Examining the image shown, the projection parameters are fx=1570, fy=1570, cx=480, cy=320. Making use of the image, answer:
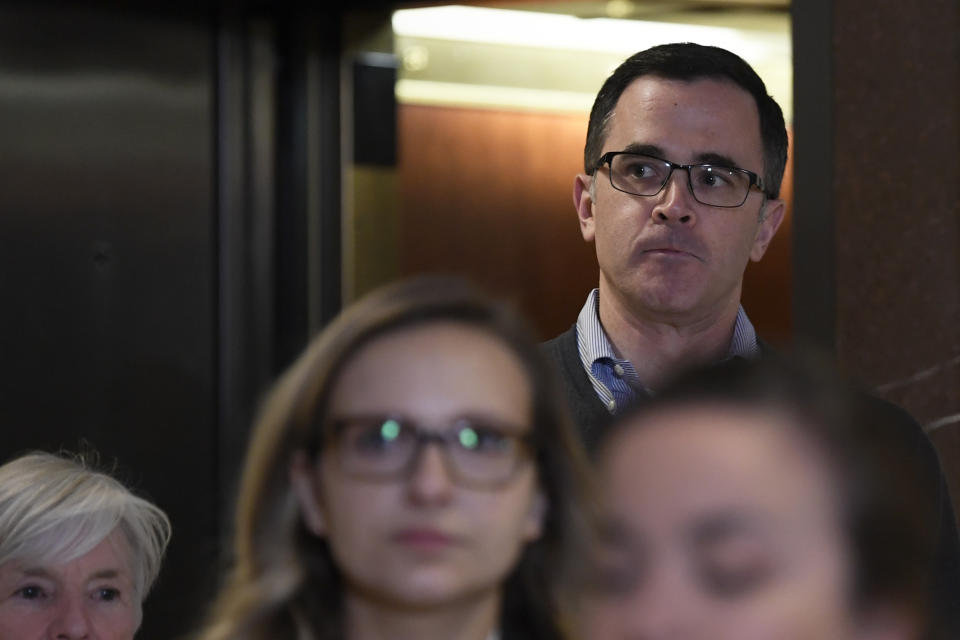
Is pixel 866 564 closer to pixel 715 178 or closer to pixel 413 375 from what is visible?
pixel 413 375

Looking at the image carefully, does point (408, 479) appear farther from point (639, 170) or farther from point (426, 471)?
point (639, 170)

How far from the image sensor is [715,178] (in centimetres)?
250

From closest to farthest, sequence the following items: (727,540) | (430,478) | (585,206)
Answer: (727,540)
(430,478)
(585,206)

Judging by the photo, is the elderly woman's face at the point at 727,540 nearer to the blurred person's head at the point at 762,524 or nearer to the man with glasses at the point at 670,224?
the blurred person's head at the point at 762,524

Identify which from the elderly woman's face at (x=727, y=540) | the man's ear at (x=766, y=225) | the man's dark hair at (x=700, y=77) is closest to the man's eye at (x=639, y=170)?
the man's dark hair at (x=700, y=77)

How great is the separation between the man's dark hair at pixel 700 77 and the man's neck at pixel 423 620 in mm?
1302

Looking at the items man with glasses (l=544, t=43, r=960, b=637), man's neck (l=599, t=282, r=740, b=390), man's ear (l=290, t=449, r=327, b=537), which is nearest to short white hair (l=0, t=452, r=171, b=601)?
man with glasses (l=544, t=43, r=960, b=637)

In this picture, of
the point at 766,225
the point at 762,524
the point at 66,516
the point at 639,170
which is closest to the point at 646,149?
the point at 639,170

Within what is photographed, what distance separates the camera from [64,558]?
262 centimetres

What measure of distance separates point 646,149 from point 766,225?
28cm

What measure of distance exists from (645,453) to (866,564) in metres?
0.19

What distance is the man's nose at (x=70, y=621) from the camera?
2.60 meters

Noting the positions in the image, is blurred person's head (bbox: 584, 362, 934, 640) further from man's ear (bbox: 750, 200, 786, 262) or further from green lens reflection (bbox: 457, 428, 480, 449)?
man's ear (bbox: 750, 200, 786, 262)

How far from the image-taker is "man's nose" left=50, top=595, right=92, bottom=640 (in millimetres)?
2596
